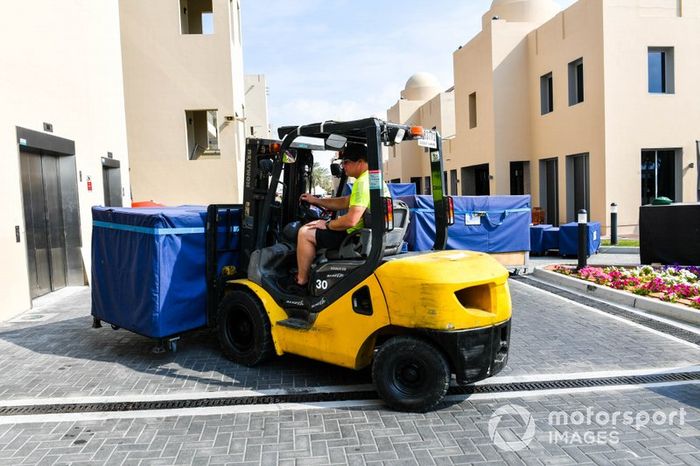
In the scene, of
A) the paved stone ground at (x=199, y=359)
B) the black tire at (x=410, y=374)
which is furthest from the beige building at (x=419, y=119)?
the black tire at (x=410, y=374)

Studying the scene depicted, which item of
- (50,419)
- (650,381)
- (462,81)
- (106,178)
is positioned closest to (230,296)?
(50,419)

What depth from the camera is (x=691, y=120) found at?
1938 cm

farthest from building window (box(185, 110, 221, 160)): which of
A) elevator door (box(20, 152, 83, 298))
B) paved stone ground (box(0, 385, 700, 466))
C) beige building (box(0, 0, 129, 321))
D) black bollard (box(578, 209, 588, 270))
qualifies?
paved stone ground (box(0, 385, 700, 466))

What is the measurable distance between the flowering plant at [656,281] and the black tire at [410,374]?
216 inches

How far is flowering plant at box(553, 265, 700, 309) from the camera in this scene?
8656mm

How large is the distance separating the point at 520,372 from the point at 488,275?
1553 mm

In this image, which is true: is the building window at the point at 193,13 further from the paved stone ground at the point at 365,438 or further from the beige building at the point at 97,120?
the paved stone ground at the point at 365,438

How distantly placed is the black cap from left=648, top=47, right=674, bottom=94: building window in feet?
60.1

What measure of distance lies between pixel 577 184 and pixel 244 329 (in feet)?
62.4

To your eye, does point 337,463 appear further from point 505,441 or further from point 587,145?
point 587,145

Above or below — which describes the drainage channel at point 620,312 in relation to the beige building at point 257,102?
below

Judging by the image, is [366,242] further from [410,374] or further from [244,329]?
[244,329]

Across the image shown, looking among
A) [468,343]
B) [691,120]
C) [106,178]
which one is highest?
[691,120]

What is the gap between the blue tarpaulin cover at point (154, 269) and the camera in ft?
19.3
